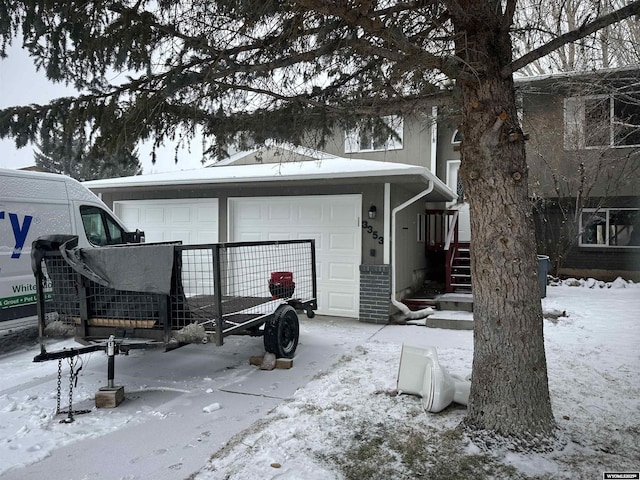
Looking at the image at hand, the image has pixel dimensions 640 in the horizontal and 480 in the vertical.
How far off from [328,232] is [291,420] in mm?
4912

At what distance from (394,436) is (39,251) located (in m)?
3.58

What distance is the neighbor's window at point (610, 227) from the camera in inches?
473

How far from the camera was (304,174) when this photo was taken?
7867 mm

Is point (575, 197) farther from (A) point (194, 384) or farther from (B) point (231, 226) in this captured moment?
(A) point (194, 384)

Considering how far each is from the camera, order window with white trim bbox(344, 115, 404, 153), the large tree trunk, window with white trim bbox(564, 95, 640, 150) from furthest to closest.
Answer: window with white trim bbox(564, 95, 640, 150) < window with white trim bbox(344, 115, 404, 153) < the large tree trunk

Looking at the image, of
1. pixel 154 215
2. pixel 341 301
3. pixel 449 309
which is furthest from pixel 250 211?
pixel 449 309

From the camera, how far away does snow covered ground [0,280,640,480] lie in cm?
300

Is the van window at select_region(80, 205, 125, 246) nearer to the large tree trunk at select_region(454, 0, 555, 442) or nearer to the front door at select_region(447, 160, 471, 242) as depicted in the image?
the large tree trunk at select_region(454, 0, 555, 442)

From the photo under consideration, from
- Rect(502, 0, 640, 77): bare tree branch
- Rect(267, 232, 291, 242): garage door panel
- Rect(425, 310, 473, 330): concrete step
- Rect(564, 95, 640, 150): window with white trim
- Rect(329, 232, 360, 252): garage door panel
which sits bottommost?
Rect(425, 310, 473, 330): concrete step

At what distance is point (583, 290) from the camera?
11.0 metres

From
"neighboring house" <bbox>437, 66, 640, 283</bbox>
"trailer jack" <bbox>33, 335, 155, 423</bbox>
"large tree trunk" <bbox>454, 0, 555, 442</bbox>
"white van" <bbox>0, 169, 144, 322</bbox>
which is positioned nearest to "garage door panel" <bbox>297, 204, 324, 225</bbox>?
"white van" <bbox>0, 169, 144, 322</bbox>

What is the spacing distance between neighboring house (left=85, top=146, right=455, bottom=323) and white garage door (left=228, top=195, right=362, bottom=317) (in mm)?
18

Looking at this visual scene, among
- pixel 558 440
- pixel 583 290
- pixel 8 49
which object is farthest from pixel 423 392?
pixel 583 290

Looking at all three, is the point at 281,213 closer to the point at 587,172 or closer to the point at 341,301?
the point at 341,301
